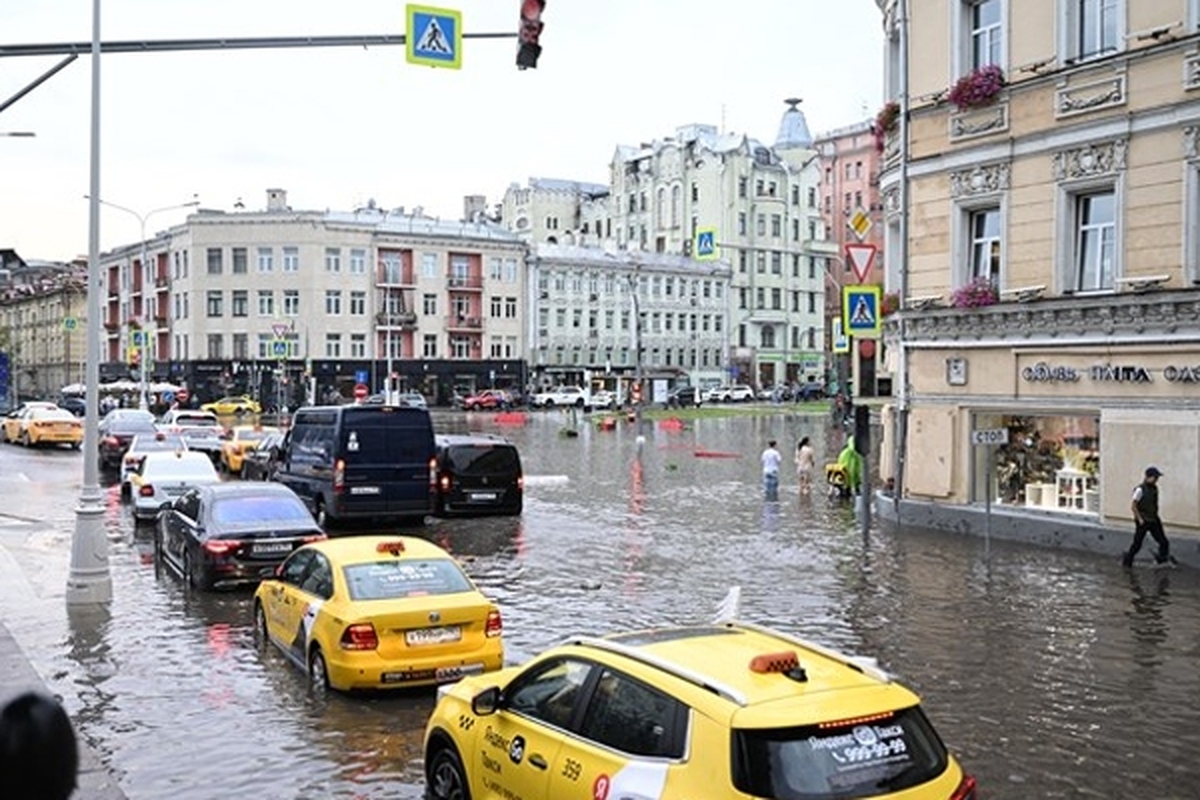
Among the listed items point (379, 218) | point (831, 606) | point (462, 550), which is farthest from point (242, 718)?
point (379, 218)

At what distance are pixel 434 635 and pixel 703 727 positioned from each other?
5906 mm

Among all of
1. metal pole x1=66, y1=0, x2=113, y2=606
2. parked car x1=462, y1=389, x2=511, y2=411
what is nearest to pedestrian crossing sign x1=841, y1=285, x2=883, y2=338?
metal pole x1=66, y1=0, x2=113, y2=606

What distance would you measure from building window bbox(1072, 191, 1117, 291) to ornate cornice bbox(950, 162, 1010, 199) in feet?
4.91

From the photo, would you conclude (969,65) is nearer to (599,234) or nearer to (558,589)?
(558,589)

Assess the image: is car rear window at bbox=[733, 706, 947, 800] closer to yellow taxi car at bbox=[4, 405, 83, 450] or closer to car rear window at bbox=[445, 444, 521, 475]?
car rear window at bbox=[445, 444, 521, 475]

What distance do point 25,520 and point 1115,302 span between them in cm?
2126

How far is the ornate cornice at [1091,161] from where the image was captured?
2050cm

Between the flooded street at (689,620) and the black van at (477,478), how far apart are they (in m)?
0.59

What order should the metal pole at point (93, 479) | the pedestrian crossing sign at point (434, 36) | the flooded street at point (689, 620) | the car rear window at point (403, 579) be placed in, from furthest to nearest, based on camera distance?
the metal pole at point (93, 479) < the pedestrian crossing sign at point (434, 36) < the car rear window at point (403, 579) < the flooded street at point (689, 620)

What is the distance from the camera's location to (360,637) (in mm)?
11242

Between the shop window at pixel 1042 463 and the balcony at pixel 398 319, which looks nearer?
the shop window at pixel 1042 463

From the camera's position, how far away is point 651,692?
644 centimetres

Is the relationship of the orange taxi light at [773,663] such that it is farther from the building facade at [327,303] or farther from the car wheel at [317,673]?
the building facade at [327,303]

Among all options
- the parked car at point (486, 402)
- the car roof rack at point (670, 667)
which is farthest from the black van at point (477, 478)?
the parked car at point (486, 402)
